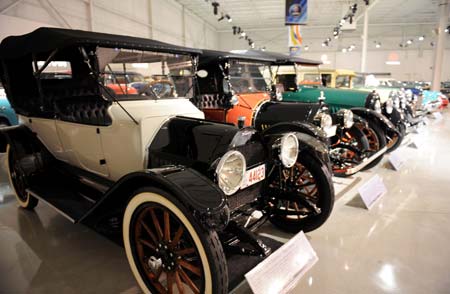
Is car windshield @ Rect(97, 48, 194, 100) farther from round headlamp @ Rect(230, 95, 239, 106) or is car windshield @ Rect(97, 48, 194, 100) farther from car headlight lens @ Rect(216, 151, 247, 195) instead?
car headlight lens @ Rect(216, 151, 247, 195)

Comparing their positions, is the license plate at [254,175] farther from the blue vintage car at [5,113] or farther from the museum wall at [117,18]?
the museum wall at [117,18]

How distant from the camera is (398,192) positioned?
371 cm

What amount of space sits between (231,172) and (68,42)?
4.84 ft

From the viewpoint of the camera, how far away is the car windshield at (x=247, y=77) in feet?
13.2

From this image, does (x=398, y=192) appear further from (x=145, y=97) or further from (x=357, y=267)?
(x=145, y=97)

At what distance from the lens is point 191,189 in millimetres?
1493

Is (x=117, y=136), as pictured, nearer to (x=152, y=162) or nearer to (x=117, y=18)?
(x=152, y=162)

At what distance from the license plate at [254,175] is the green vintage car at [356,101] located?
2730 millimetres

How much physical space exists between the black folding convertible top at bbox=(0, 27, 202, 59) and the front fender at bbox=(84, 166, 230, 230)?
1112mm

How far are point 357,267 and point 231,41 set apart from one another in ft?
76.9

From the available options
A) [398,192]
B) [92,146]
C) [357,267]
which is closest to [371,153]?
[398,192]

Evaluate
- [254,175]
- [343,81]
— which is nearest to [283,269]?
[254,175]

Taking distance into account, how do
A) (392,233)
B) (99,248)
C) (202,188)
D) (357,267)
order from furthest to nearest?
(392,233) → (99,248) → (357,267) → (202,188)

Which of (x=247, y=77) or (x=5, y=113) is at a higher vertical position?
(x=247, y=77)
